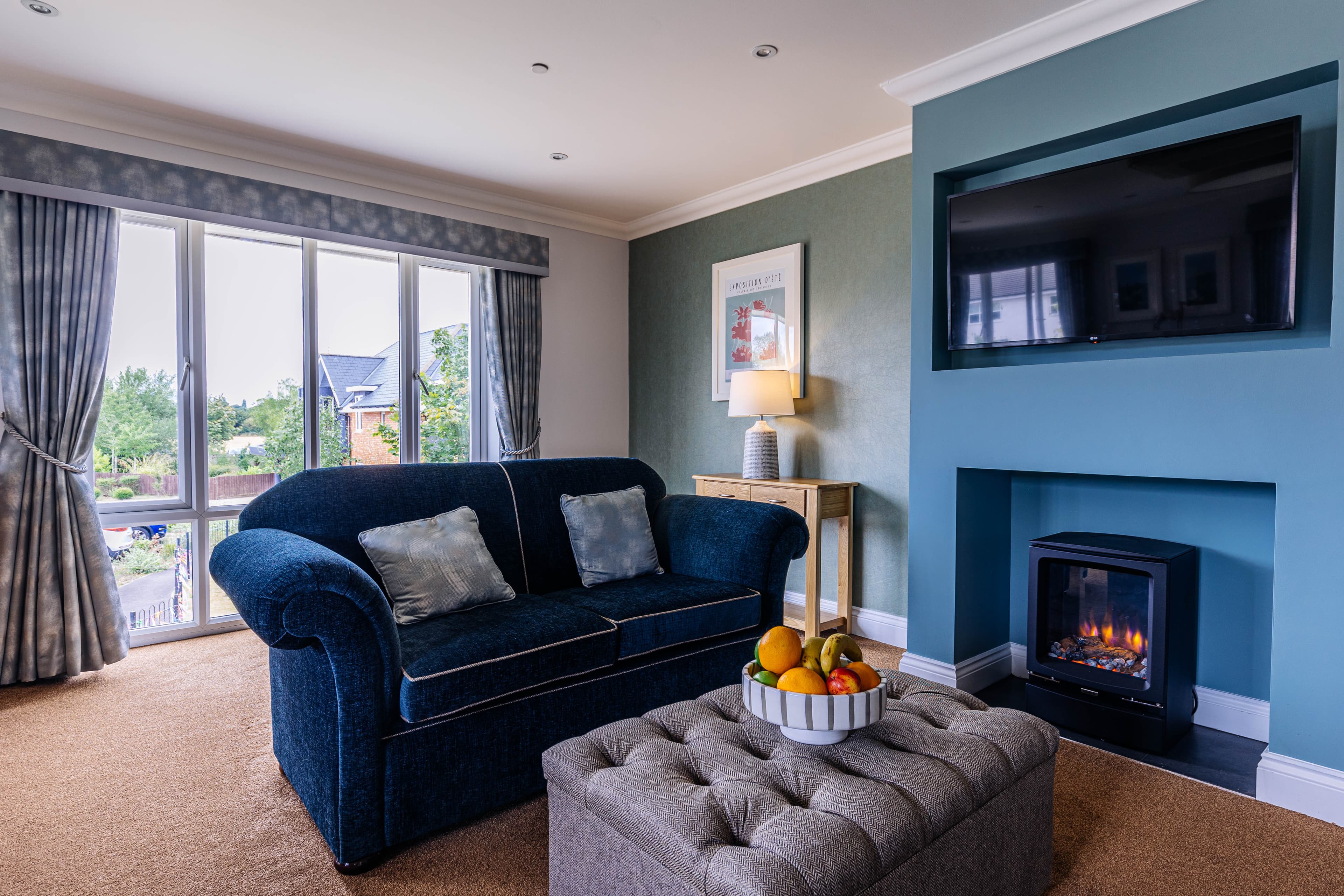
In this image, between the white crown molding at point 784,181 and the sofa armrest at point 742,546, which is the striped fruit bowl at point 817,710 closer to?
the sofa armrest at point 742,546

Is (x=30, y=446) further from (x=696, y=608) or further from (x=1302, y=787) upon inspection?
(x=1302, y=787)

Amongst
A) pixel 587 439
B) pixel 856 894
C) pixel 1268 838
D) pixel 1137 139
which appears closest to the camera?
pixel 856 894

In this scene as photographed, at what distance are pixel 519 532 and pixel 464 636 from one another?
78 cm

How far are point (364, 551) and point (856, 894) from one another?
181 centimetres

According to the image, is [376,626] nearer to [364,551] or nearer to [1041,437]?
[364,551]

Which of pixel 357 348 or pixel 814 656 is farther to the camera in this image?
pixel 357 348

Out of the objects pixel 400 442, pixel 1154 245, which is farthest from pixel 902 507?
pixel 400 442

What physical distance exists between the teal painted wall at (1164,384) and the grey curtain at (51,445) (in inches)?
142

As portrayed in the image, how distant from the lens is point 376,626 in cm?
178

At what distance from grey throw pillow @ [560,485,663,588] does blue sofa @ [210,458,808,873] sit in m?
0.06

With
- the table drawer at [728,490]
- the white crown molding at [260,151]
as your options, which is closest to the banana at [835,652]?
the table drawer at [728,490]

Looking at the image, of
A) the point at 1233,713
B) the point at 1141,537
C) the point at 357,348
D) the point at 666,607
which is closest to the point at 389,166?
the point at 357,348

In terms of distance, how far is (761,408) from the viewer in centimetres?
387

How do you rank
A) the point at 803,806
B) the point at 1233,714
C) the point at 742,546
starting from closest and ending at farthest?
the point at 803,806 < the point at 1233,714 < the point at 742,546
